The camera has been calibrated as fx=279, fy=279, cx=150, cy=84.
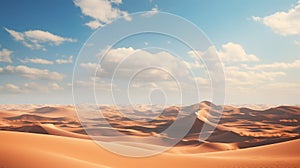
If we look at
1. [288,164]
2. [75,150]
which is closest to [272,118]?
[288,164]

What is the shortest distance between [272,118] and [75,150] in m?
50.0

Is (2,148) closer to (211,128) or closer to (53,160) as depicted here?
(53,160)

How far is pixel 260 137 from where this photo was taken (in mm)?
31953

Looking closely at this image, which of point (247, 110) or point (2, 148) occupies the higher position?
point (247, 110)

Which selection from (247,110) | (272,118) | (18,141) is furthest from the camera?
(247,110)

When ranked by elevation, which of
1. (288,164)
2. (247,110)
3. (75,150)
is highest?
(247,110)

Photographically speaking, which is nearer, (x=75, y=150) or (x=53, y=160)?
(x=53, y=160)

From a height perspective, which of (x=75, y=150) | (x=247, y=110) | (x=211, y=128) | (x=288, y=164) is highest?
(x=247, y=110)

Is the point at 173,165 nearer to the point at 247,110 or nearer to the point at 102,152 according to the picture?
the point at 102,152

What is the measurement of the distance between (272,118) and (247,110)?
46.1 ft

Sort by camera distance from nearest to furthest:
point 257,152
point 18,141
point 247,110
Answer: point 18,141 → point 257,152 → point 247,110

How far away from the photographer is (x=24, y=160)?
814 cm

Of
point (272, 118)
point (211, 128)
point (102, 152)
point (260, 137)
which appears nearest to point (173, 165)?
point (102, 152)

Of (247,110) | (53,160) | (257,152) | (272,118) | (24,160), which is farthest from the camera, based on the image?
(247,110)
